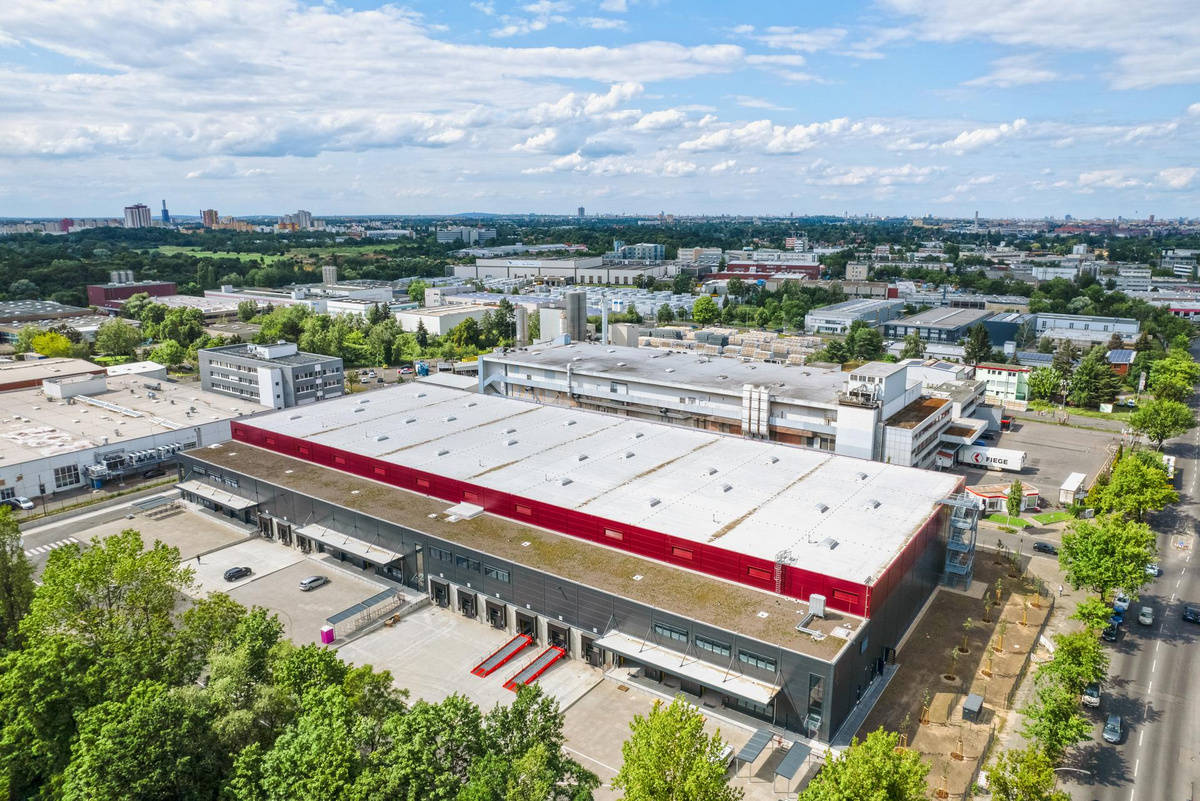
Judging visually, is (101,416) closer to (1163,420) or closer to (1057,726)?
(1057,726)

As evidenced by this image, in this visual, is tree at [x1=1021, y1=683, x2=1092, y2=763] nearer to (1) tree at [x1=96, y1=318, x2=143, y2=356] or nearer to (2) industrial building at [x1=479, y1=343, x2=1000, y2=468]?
(2) industrial building at [x1=479, y1=343, x2=1000, y2=468]

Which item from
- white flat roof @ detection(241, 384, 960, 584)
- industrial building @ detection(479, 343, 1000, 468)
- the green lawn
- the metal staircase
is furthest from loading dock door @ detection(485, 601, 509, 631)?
the green lawn

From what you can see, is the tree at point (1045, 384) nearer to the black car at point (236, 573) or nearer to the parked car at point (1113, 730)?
the parked car at point (1113, 730)

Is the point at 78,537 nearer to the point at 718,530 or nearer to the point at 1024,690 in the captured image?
the point at 718,530

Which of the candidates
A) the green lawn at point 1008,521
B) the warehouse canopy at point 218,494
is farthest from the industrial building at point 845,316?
the warehouse canopy at point 218,494

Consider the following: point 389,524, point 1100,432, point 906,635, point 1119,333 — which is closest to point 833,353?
point 1100,432

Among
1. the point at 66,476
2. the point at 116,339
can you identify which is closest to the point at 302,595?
the point at 66,476

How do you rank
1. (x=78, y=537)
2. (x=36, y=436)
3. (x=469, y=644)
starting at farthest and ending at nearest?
(x=36, y=436), (x=78, y=537), (x=469, y=644)
